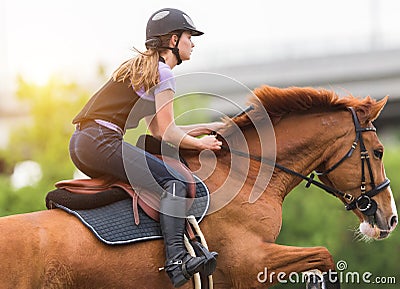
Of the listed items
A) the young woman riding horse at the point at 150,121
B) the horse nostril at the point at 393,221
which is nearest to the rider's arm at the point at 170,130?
the young woman riding horse at the point at 150,121

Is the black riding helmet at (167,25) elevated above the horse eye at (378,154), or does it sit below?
above

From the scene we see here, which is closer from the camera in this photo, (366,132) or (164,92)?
(164,92)

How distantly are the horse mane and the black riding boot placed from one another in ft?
3.12

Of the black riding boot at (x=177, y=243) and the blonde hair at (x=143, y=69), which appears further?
the blonde hair at (x=143, y=69)

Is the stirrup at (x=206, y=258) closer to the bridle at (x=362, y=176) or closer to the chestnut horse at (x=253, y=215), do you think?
the chestnut horse at (x=253, y=215)

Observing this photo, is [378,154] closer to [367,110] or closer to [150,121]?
[367,110]

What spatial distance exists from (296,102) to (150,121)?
1208 mm

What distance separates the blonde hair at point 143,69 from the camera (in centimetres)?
577

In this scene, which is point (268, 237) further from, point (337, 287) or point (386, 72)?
point (386, 72)

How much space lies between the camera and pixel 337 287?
6008mm

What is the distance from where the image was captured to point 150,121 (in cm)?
611

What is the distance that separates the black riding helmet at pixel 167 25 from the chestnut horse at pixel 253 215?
82 centimetres

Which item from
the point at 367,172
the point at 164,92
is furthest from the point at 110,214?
the point at 367,172

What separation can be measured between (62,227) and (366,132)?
8.34ft
